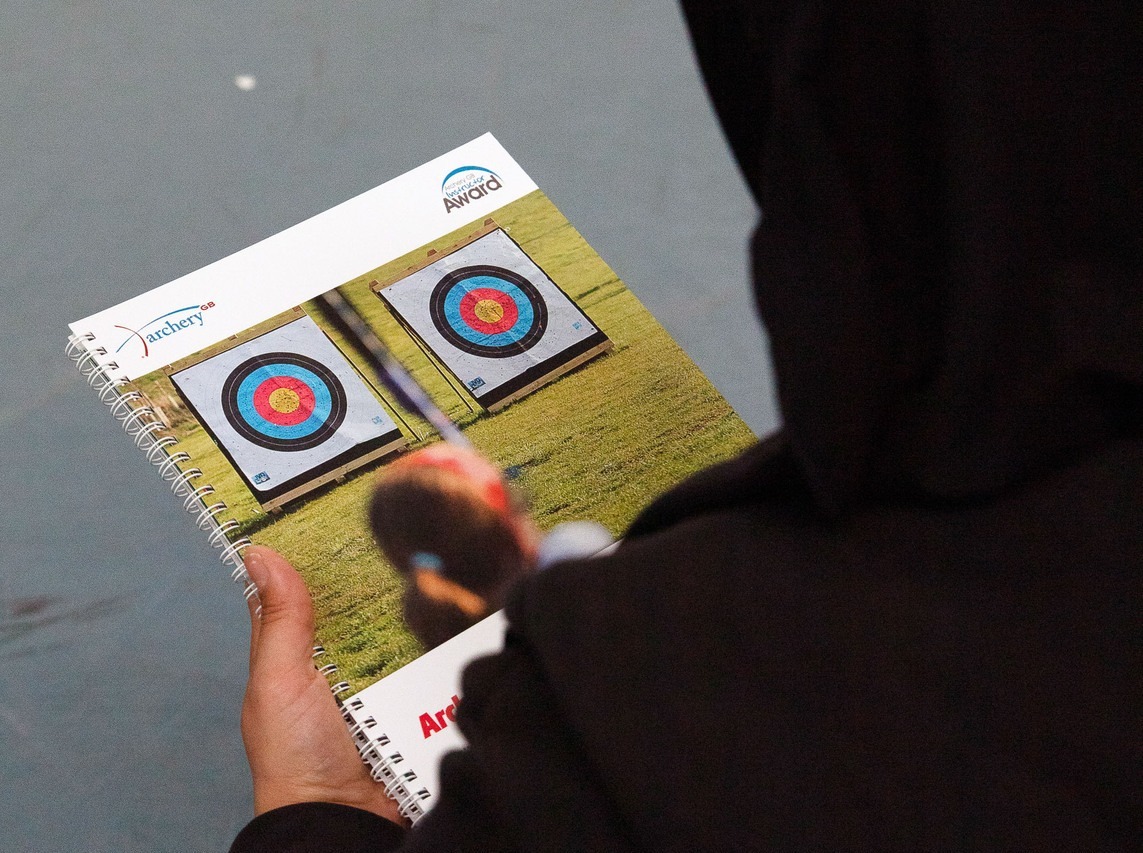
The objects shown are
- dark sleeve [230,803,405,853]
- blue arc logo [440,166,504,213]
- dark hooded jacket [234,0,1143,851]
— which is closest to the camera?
dark hooded jacket [234,0,1143,851]

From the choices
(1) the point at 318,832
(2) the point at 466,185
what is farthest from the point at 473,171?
(1) the point at 318,832

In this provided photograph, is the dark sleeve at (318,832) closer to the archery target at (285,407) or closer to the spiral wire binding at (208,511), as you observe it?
the spiral wire binding at (208,511)

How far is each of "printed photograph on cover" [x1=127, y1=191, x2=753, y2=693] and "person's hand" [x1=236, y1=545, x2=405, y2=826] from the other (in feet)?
0.05

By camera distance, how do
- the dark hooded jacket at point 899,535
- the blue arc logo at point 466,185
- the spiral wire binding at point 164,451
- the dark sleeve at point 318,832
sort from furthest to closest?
the blue arc logo at point 466,185 < the spiral wire binding at point 164,451 < the dark sleeve at point 318,832 < the dark hooded jacket at point 899,535

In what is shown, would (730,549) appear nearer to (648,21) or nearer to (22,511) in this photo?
(22,511)

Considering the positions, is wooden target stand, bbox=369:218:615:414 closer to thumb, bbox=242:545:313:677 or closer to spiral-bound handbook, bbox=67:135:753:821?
spiral-bound handbook, bbox=67:135:753:821

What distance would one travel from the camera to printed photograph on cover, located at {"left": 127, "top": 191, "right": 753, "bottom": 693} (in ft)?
2.16

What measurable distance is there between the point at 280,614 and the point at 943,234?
1.42 ft

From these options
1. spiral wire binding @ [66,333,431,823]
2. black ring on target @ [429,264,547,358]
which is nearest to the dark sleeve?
spiral wire binding @ [66,333,431,823]

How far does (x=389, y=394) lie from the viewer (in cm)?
71

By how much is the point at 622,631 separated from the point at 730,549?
4cm

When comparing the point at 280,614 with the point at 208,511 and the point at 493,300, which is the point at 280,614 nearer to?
the point at 208,511

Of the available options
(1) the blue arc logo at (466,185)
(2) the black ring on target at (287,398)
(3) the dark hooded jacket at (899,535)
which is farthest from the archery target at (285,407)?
(3) the dark hooded jacket at (899,535)

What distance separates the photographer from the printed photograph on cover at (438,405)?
0.66 meters
